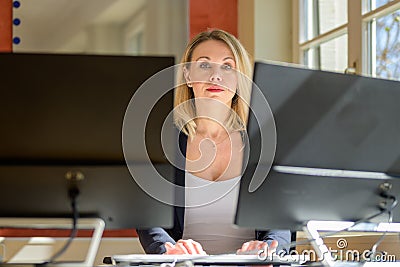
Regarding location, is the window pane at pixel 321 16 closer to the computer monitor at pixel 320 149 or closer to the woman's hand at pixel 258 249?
the woman's hand at pixel 258 249

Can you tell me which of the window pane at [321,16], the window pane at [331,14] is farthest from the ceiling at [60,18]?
the window pane at [331,14]

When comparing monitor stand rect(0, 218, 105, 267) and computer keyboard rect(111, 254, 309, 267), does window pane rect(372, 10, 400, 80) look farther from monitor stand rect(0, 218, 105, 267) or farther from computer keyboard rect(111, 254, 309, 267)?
monitor stand rect(0, 218, 105, 267)

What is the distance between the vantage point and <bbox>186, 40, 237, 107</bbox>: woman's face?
2.26 m

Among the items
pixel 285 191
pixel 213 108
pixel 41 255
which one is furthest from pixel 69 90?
pixel 41 255

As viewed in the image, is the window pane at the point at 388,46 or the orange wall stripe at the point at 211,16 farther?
the orange wall stripe at the point at 211,16

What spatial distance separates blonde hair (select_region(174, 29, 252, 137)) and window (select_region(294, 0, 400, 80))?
0.72 metres

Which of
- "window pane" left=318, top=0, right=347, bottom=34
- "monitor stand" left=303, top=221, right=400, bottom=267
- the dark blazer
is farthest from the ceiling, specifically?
"monitor stand" left=303, top=221, right=400, bottom=267

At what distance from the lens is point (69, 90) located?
1.41 meters

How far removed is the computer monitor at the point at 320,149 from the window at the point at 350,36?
1.28m

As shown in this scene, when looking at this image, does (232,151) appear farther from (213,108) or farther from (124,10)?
(124,10)

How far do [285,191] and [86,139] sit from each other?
1.31 ft

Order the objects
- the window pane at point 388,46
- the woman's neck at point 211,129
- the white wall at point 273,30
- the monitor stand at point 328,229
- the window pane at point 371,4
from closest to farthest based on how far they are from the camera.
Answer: the monitor stand at point 328,229 → the woman's neck at point 211,129 → the window pane at point 388,46 → the window pane at point 371,4 → the white wall at point 273,30

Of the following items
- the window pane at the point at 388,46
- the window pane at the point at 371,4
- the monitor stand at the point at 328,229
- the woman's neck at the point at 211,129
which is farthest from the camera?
the window pane at the point at 371,4

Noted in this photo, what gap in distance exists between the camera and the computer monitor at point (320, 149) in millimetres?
1443
